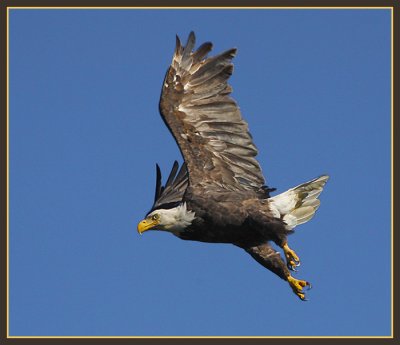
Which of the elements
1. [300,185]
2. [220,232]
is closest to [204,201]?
[220,232]

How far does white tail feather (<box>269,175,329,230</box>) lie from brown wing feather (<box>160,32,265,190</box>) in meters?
0.73

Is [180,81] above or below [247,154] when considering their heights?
above

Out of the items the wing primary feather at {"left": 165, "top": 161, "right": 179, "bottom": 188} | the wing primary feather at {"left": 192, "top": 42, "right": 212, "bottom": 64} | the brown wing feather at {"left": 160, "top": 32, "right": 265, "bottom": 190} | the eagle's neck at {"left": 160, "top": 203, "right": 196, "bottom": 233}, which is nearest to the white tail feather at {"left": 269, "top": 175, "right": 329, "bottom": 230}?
the brown wing feather at {"left": 160, "top": 32, "right": 265, "bottom": 190}

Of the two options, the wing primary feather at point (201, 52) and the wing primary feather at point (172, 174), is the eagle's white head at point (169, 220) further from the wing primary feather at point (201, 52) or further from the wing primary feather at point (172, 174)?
the wing primary feather at point (172, 174)

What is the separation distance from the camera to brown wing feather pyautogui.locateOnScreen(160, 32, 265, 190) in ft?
39.3

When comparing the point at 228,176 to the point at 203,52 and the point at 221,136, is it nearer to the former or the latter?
the point at 221,136

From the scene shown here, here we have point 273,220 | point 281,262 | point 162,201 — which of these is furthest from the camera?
point 162,201

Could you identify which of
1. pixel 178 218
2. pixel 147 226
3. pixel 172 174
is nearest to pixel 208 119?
pixel 178 218

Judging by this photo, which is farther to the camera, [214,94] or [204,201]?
[214,94]

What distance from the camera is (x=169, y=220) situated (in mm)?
11352

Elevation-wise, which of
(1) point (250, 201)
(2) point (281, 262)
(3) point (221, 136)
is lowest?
(2) point (281, 262)

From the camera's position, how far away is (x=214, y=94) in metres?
12.2

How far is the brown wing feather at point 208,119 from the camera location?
11984mm

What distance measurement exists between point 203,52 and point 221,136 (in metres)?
1.10
